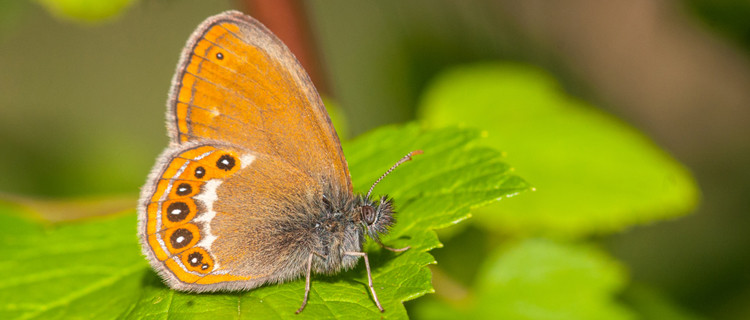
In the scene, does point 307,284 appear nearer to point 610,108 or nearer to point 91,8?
point 91,8

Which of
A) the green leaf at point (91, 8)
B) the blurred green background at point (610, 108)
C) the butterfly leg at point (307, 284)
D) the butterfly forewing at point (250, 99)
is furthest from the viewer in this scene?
the blurred green background at point (610, 108)

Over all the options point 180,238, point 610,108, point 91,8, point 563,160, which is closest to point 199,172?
point 180,238

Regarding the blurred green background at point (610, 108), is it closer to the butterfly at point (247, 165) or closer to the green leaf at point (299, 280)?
the green leaf at point (299, 280)

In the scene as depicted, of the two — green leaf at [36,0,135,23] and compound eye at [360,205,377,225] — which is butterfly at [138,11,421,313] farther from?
green leaf at [36,0,135,23]

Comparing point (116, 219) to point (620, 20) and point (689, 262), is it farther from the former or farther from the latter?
point (689, 262)

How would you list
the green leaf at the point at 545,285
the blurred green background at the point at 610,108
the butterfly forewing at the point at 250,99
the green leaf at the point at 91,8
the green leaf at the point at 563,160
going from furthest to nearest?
the blurred green background at the point at 610,108 < the green leaf at the point at 563,160 < the green leaf at the point at 545,285 < the green leaf at the point at 91,8 < the butterfly forewing at the point at 250,99

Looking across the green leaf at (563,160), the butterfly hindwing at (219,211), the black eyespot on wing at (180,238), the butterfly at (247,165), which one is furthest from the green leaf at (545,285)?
the black eyespot on wing at (180,238)
